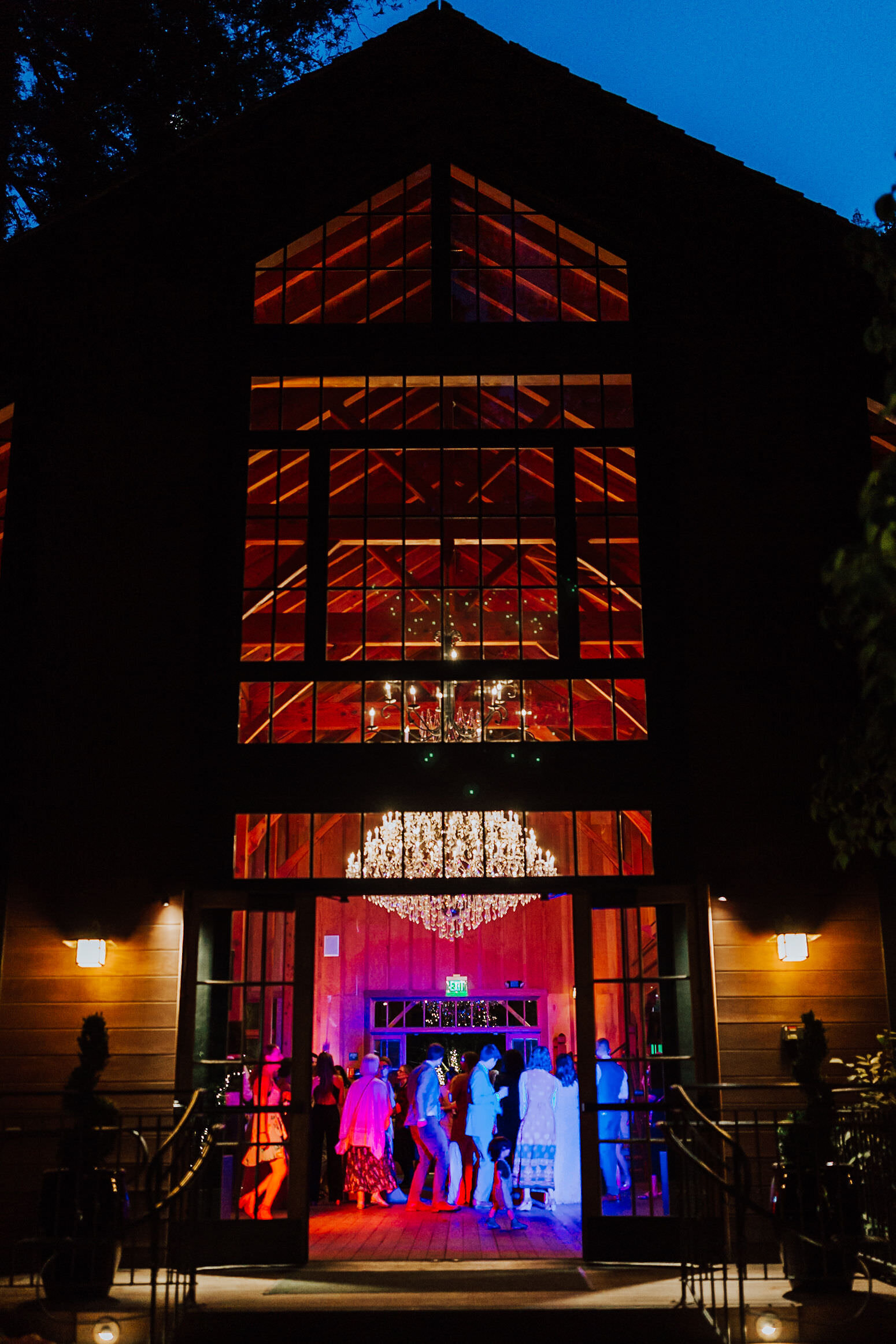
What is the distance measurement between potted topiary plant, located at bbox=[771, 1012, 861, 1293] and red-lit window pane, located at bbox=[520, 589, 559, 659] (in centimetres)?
337

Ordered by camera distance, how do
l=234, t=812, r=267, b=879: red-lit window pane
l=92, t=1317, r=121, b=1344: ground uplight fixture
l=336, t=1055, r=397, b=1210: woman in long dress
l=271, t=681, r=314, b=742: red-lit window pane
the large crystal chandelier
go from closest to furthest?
1. l=92, t=1317, r=121, b=1344: ground uplight fixture
2. the large crystal chandelier
3. l=234, t=812, r=267, b=879: red-lit window pane
4. l=271, t=681, r=314, b=742: red-lit window pane
5. l=336, t=1055, r=397, b=1210: woman in long dress

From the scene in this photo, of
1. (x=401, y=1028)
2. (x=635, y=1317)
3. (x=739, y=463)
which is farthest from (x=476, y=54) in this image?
(x=401, y=1028)

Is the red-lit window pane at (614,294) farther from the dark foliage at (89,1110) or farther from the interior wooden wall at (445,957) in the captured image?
the interior wooden wall at (445,957)

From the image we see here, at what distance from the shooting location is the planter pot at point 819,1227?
20.7ft

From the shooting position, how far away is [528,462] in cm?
958

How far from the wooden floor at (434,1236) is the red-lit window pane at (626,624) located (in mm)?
4215

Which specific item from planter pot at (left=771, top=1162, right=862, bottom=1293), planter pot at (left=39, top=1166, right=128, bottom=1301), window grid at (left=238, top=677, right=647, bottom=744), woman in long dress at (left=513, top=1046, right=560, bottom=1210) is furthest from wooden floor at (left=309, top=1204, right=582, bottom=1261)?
window grid at (left=238, top=677, right=647, bottom=744)

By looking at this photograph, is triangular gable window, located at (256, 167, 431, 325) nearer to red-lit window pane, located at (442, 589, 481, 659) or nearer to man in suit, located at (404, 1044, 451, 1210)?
red-lit window pane, located at (442, 589, 481, 659)

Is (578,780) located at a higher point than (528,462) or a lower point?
lower

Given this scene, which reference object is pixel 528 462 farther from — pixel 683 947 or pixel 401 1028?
pixel 401 1028

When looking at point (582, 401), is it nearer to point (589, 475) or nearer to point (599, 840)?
point (589, 475)

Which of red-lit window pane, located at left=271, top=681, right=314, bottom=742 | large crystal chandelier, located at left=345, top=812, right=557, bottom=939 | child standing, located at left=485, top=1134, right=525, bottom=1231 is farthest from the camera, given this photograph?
child standing, located at left=485, top=1134, right=525, bottom=1231

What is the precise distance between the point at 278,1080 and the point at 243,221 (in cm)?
660

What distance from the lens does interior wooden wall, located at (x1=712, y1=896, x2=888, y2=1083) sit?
816 centimetres
